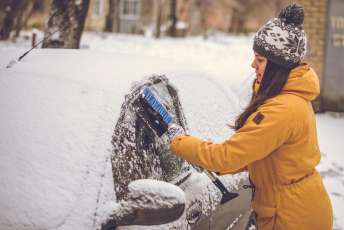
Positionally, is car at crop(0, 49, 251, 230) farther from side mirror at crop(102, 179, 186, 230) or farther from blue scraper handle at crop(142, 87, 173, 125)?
blue scraper handle at crop(142, 87, 173, 125)

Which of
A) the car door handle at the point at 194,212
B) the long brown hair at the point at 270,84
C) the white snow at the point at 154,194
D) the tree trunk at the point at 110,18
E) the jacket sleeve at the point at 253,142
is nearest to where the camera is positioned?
the white snow at the point at 154,194

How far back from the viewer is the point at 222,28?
163 ft

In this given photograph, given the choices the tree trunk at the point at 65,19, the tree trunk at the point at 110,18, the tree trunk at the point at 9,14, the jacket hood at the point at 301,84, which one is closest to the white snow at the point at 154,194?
the jacket hood at the point at 301,84

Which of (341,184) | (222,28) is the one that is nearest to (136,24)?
(222,28)

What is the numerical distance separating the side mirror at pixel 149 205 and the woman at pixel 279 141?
0.30 metres

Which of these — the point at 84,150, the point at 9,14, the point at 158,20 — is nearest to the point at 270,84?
the point at 84,150

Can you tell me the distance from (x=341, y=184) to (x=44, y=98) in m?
4.41

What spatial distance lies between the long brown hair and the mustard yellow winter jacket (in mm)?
27

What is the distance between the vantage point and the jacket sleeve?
220 cm

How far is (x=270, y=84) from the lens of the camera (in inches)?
91.7

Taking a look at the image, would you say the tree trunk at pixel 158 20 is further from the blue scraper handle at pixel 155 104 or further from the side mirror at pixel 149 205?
the side mirror at pixel 149 205

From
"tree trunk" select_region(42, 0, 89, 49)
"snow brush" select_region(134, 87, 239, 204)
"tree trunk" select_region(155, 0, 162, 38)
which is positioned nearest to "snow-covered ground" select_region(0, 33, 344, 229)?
"snow brush" select_region(134, 87, 239, 204)

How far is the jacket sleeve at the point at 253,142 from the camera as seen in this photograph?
7.23 ft

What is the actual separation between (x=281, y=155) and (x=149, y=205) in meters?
0.67
